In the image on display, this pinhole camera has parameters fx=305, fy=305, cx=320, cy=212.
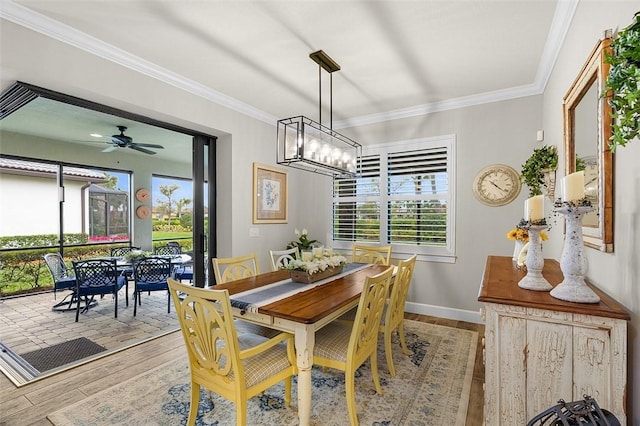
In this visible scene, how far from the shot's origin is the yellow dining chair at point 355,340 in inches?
74.0

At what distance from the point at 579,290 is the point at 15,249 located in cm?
732

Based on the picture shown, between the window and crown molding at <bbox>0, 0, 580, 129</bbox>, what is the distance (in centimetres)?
42

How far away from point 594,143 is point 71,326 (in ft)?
17.2

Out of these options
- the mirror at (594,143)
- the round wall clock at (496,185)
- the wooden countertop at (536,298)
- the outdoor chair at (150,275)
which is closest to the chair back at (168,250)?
the outdoor chair at (150,275)

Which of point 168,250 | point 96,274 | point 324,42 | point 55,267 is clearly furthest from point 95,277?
point 324,42

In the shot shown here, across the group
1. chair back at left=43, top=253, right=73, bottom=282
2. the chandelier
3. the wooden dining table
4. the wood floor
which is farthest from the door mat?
the chandelier

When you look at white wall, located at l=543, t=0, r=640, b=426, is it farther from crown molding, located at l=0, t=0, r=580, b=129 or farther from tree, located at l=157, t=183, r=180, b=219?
tree, located at l=157, t=183, r=180, b=219

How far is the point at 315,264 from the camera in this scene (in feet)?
8.64

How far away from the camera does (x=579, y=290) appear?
4.40 ft

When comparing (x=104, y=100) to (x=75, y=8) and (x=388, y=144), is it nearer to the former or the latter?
(x=75, y=8)

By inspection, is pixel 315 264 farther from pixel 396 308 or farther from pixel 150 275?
pixel 150 275

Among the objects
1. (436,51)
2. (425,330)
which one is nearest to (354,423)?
(425,330)

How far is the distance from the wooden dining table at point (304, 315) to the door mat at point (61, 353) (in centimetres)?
179

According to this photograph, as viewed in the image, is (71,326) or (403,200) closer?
(71,326)
